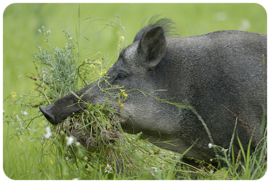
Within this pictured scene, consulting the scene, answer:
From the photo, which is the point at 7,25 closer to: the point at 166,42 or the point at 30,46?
the point at 30,46

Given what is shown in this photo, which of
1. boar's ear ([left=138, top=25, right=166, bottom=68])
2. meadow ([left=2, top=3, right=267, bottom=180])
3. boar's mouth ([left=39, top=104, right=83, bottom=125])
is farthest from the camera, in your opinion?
boar's ear ([left=138, top=25, right=166, bottom=68])

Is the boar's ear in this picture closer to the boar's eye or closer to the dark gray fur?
the dark gray fur

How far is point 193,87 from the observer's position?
3.68 metres

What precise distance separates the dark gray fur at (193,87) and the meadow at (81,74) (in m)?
0.24

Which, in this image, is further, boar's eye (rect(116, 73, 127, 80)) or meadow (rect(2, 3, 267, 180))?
boar's eye (rect(116, 73, 127, 80))

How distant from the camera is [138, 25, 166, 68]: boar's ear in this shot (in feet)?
12.3

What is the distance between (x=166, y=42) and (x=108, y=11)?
8.72ft

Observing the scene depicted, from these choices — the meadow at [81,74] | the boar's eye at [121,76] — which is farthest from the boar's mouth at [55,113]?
the boar's eye at [121,76]

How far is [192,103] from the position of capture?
3.67 meters

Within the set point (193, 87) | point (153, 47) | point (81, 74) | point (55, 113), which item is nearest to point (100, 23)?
point (81, 74)

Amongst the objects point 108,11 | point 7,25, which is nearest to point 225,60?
point 108,11

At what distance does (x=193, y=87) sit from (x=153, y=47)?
62cm

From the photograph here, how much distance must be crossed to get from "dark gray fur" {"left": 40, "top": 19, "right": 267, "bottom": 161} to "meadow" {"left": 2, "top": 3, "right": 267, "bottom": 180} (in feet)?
0.78

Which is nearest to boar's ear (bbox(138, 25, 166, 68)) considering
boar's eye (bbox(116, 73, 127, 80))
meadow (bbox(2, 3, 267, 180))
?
boar's eye (bbox(116, 73, 127, 80))
